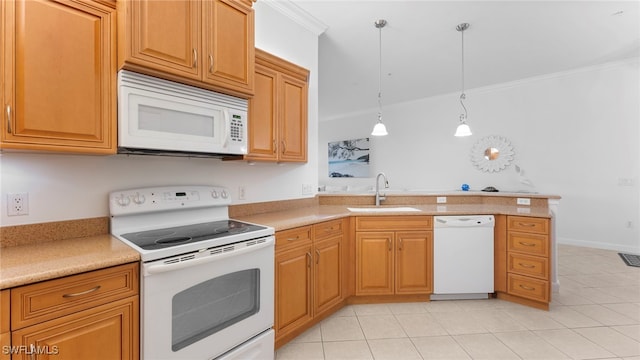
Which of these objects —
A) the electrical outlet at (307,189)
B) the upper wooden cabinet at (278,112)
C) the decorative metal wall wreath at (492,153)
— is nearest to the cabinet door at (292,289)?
the upper wooden cabinet at (278,112)

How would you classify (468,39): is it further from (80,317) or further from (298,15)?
(80,317)

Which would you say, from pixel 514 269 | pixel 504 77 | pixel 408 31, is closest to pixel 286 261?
Answer: pixel 514 269

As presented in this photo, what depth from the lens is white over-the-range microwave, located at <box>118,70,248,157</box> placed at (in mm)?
1433

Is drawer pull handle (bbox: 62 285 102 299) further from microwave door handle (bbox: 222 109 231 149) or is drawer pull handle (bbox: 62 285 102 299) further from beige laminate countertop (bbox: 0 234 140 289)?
microwave door handle (bbox: 222 109 231 149)

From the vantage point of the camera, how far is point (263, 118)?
2.22m

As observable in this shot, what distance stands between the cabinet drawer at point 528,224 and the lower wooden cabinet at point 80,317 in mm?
2997

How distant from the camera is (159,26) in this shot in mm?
1511

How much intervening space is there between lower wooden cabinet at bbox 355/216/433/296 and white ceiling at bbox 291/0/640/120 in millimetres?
2044

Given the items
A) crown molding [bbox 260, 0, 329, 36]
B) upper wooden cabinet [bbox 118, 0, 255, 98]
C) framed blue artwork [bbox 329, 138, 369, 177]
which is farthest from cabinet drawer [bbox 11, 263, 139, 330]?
framed blue artwork [bbox 329, 138, 369, 177]

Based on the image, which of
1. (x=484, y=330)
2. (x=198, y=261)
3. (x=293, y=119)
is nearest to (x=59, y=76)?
(x=198, y=261)

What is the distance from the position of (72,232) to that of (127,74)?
91 cm

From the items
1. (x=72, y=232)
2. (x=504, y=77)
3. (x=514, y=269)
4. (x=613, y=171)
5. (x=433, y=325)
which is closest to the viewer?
(x=72, y=232)

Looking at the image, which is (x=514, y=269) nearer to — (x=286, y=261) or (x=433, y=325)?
(x=433, y=325)

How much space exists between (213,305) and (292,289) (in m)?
0.64
